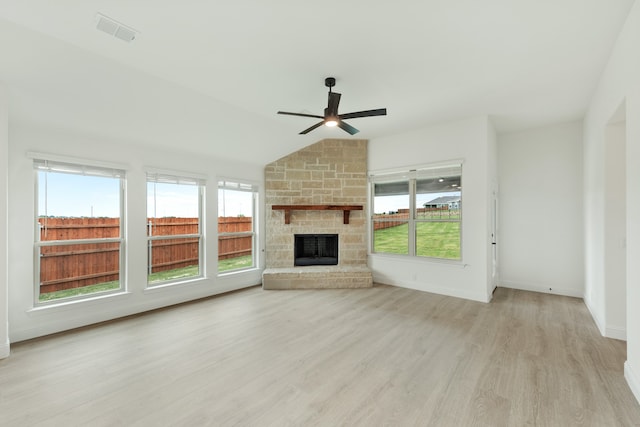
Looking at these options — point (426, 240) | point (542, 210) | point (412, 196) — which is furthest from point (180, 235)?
point (542, 210)

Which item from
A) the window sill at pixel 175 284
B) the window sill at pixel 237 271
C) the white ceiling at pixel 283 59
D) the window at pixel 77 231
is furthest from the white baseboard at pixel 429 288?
the window at pixel 77 231

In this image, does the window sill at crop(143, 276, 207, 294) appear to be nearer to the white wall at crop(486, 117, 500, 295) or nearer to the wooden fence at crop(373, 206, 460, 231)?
the wooden fence at crop(373, 206, 460, 231)

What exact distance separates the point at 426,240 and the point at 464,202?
40.0 inches

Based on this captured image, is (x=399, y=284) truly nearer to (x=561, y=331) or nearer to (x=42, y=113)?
(x=561, y=331)

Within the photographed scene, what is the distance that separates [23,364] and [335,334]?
2.98 metres

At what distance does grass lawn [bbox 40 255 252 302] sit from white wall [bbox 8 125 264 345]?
0.57 feet

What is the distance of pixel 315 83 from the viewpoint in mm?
3250

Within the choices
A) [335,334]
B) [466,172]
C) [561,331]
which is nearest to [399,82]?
[466,172]

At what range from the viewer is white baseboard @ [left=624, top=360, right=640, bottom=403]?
6.66 feet

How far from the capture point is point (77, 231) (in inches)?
137

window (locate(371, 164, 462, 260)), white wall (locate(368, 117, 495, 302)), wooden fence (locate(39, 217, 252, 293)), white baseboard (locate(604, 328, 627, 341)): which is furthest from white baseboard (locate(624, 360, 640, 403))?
wooden fence (locate(39, 217, 252, 293))

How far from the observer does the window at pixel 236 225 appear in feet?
16.7

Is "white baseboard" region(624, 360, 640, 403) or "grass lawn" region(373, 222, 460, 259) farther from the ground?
"grass lawn" region(373, 222, 460, 259)

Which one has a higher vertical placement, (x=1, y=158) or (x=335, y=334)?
(x=1, y=158)
